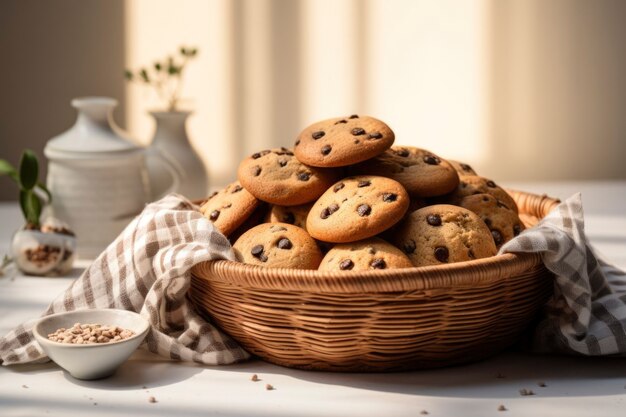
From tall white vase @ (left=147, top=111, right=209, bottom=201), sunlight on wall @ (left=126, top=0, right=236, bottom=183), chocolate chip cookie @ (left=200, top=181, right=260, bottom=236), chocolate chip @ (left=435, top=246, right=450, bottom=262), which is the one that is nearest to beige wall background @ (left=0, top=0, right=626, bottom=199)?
sunlight on wall @ (left=126, top=0, right=236, bottom=183)

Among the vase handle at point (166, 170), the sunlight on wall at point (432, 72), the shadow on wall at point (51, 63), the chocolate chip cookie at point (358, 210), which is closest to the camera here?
the chocolate chip cookie at point (358, 210)

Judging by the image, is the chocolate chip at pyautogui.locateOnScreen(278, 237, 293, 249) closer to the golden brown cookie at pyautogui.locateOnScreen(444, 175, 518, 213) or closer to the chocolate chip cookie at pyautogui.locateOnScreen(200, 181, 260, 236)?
the chocolate chip cookie at pyautogui.locateOnScreen(200, 181, 260, 236)

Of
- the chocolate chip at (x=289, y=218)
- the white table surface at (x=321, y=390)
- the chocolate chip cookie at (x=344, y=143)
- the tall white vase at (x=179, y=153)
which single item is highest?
the chocolate chip cookie at (x=344, y=143)

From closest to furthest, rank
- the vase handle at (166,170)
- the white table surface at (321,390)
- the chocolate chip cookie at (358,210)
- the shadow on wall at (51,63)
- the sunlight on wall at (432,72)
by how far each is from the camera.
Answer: the white table surface at (321,390), the chocolate chip cookie at (358,210), the vase handle at (166,170), the shadow on wall at (51,63), the sunlight on wall at (432,72)

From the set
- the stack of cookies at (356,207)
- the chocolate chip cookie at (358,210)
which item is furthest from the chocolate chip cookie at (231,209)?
the chocolate chip cookie at (358,210)

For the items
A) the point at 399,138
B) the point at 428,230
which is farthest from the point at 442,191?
the point at 399,138

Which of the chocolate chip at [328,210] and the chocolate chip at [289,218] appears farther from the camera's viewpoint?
the chocolate chip at [289,218]

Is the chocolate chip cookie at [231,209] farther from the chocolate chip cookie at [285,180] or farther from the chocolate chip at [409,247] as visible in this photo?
the chocolate chip at [409,247]

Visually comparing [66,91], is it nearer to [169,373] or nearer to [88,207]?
Result: [88,207]

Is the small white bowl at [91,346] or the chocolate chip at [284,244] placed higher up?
the chocolate chip at [284,244]
